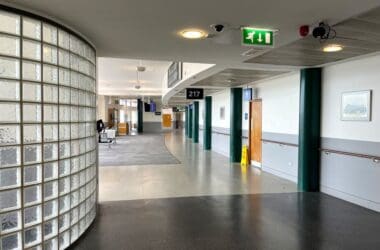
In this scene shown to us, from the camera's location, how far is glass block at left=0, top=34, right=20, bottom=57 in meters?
2.68

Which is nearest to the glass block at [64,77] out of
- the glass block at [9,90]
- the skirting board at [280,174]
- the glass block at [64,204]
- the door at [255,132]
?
the glass block at [9,90]

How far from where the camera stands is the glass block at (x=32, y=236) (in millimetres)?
2857

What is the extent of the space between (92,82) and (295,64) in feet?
12.9

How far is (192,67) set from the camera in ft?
24.3

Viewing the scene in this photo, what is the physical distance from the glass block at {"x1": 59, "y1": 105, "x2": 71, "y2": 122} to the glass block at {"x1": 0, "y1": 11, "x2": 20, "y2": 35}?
35.9 inches

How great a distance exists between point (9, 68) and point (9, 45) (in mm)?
221

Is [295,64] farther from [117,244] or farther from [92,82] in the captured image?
[117,244]

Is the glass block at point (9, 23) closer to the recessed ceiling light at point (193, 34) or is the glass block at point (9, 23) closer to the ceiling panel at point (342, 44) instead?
the recessed ceiling light at point (193, 34)

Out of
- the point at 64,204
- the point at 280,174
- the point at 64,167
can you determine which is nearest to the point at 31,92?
the point at 64,167

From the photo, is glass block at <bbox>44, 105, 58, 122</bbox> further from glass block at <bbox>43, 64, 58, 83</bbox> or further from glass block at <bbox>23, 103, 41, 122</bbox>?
glass block at <bbox>43, 64, 58, 83</bbox>

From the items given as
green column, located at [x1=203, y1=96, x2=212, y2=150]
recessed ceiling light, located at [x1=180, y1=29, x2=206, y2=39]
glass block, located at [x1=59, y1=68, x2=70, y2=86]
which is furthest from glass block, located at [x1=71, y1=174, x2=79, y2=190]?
green column, located at [x1=203, y1=96, x2=212, y2=150]

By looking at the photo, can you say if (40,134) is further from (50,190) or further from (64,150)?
(50,190)

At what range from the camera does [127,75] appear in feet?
46.2

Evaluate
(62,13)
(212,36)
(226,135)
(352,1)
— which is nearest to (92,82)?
(62,13)
